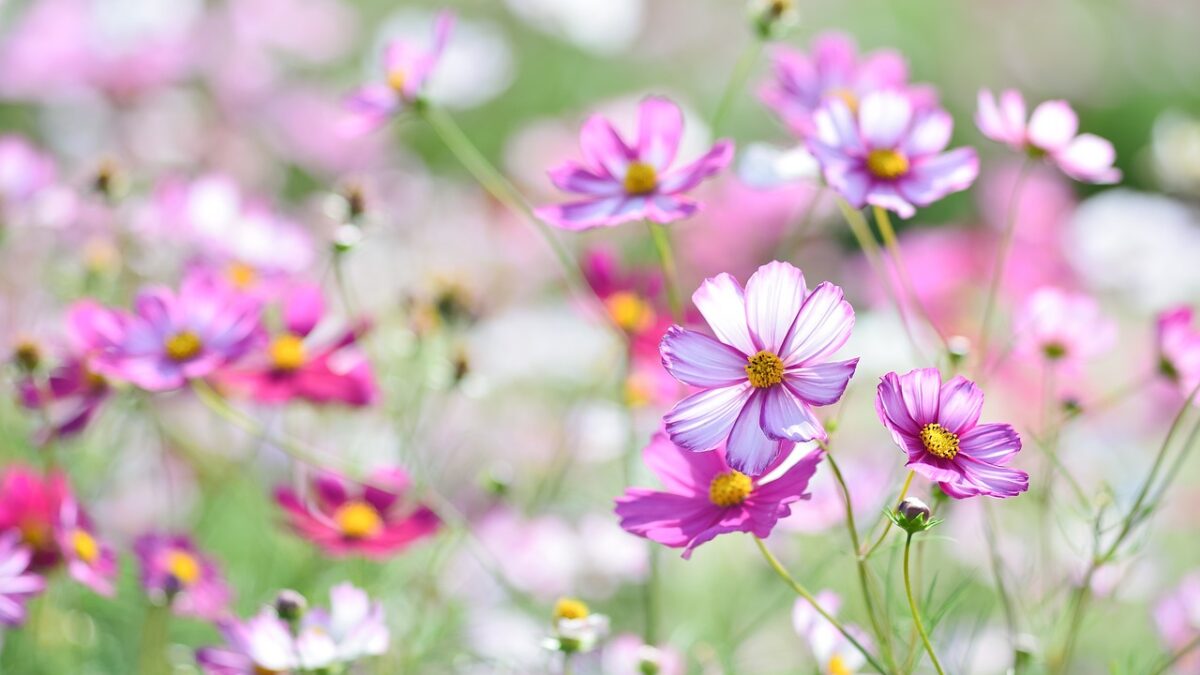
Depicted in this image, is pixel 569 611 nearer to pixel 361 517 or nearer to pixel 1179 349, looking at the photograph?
pixel 361 517

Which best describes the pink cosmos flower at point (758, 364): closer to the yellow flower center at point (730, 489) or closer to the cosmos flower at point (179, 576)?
the yellow flower center at point (730, 489)

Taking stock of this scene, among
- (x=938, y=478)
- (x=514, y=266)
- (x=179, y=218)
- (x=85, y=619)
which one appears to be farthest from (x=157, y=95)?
(x=938, y=478)

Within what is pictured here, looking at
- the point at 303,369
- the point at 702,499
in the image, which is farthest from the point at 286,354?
the point at 702,499

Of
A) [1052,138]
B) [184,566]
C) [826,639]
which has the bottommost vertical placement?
[184,566]

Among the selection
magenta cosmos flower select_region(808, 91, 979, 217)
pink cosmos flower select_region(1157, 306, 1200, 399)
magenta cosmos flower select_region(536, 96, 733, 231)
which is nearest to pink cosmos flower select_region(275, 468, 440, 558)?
magenta cosmos flower select_region(536, 96, 733, 231)

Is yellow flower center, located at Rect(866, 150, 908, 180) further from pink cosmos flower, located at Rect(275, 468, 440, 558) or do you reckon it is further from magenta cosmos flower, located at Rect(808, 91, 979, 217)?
pink cosmos flower, located at Rect(275, 468, 440, 558)

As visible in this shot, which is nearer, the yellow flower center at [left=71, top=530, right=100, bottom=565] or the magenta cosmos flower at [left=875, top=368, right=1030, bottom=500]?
the magenta cosmos flower at [left=875, top=368, right=1030, bottom=500]

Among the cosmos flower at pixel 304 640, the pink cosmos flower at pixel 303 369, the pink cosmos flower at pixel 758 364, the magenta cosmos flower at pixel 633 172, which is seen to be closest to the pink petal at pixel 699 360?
the pink cosmos flower at pixel 758 364
